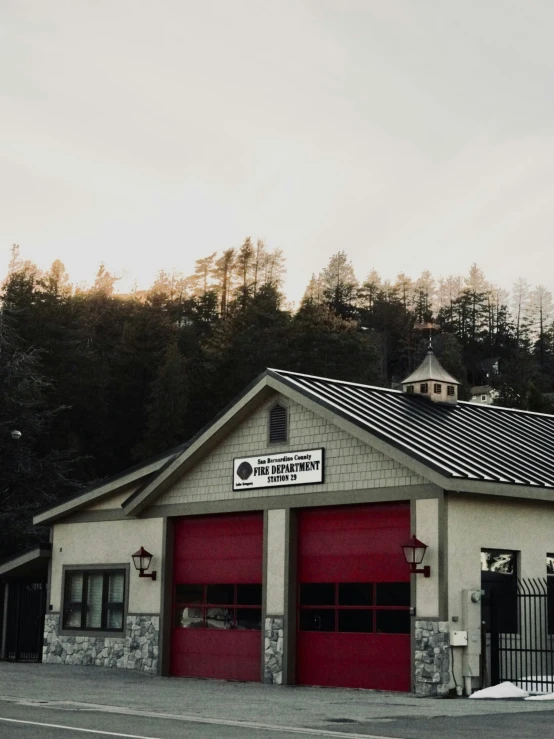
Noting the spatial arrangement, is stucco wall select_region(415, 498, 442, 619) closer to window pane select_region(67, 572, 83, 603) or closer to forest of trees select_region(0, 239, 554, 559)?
window pane select_region(67, 572, 83, 603)

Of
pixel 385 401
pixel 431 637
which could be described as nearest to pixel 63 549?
pixel 385 401

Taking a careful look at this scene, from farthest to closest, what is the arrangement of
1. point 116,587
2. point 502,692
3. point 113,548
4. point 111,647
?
point 113,548
point 116,587
point 111,647
point 502,692

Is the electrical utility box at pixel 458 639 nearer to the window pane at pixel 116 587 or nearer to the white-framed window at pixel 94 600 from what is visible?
the white-framed window at pixel 94 600

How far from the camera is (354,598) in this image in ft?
76.1

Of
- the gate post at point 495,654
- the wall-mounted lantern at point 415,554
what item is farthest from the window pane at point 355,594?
the gate post at point 495,654

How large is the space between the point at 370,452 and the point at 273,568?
3572mm

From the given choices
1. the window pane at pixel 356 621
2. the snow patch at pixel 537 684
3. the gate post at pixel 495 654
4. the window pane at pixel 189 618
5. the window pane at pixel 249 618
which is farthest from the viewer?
the window pane at pixel 189 618

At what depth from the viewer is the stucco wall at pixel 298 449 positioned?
22.9m

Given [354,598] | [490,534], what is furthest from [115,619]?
[490,534]

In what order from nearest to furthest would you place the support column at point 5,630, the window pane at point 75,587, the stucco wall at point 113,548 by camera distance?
the stucco wall at point 113,548 < the window pane at point 75,587 < the support column at point 5,630

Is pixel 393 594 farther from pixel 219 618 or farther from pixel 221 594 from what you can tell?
pixel 219 618

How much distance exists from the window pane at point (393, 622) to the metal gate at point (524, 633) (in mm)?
1632

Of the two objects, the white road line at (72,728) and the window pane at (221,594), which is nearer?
the white road line at (72,728)

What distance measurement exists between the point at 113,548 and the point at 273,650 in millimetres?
6746
